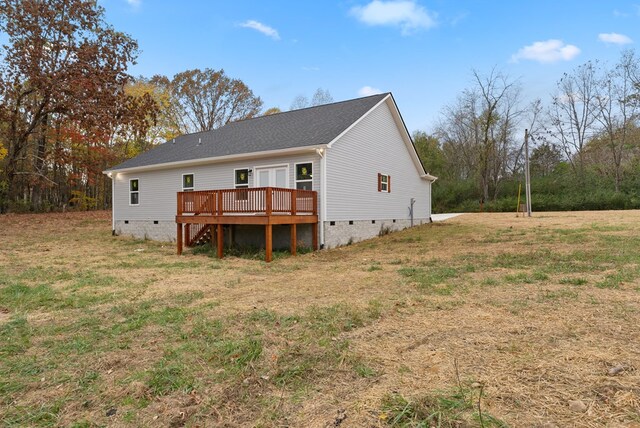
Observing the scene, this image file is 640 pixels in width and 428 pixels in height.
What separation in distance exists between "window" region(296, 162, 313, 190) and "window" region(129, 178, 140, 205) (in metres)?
8.46

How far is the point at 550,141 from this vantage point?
32.0 meters

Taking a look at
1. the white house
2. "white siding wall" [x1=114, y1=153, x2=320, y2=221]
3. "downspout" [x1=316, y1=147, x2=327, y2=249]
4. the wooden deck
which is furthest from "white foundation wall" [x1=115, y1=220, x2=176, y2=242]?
"downspout" [x1=316, y1=147, x2=327, y2=249]

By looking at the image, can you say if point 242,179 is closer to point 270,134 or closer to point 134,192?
point 270,134

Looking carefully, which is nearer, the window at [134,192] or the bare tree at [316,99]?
the window at [134,192]

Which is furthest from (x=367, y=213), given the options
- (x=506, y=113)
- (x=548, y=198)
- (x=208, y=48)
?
(x=506, y=113)

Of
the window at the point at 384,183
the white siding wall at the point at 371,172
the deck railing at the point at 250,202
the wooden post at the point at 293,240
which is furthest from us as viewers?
the window at the point at 384,183

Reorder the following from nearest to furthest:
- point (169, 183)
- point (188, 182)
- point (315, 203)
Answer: point (315, 203) → point (188, 182) → point (169, 183)

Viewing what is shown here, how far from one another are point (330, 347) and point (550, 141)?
1399 inches

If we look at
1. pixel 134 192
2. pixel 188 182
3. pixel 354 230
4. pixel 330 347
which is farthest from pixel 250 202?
pixel 134 192

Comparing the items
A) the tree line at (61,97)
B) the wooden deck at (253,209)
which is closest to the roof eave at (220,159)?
the wooden deck at (253,209)

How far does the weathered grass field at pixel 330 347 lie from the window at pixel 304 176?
4.77 m

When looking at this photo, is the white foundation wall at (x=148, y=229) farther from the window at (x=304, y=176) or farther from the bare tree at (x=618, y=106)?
the bare tree at (x=618, y=106)

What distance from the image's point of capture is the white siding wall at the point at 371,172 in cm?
1235

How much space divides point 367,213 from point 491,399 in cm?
1171
